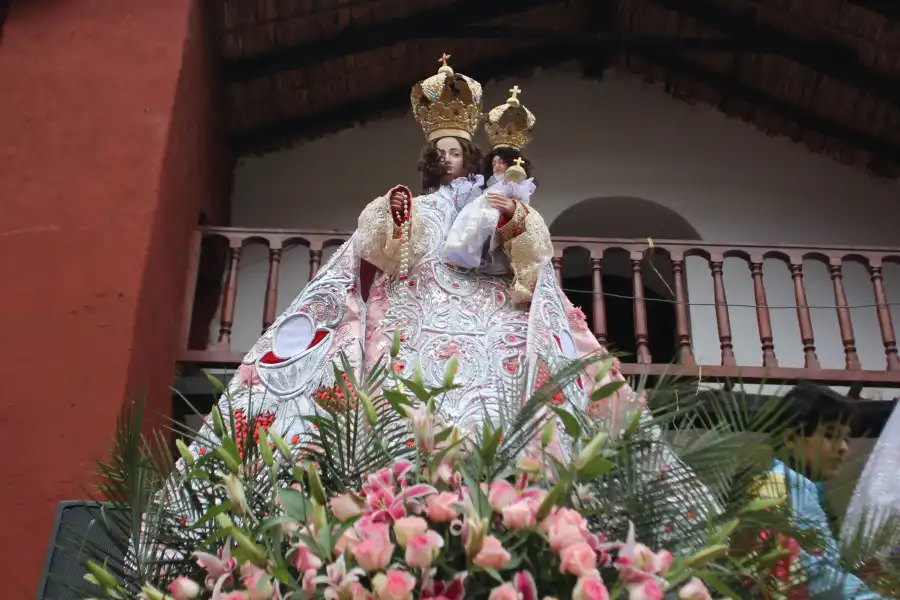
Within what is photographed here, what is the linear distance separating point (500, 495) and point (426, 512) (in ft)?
0.31

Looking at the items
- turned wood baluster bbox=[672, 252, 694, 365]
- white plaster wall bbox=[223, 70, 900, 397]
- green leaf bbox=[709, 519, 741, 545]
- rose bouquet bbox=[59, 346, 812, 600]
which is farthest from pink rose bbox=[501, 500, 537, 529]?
white plaster wall bbox=[223, 70, 900, 397]

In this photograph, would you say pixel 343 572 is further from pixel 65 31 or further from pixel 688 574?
pixel 65 31

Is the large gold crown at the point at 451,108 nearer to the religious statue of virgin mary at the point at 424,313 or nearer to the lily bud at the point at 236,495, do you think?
the religious statue of virgin mary at the point at 424,313

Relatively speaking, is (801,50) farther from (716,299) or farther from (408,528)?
(408,528)

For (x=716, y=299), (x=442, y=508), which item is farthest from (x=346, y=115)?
(x=442, y=508)

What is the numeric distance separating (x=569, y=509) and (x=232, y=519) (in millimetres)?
440

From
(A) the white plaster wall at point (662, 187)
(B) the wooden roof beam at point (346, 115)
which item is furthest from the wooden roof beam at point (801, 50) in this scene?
(B) the wooden roof beam at point (346, 115)

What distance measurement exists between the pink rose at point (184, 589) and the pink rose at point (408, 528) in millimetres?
297

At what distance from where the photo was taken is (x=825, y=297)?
558cm

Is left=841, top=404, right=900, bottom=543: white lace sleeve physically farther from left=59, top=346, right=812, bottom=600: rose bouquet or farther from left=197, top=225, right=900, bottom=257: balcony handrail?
left=197, top=225, right=900, bottom=257: balcony handrail

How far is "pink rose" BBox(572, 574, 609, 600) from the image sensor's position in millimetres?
1161

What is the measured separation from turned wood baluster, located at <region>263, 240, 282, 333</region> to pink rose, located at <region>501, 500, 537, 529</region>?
3.15 metres

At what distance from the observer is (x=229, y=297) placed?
A: 14.7 ft

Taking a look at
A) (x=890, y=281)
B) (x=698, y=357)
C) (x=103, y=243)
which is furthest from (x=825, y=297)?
(x=103, y=243)
